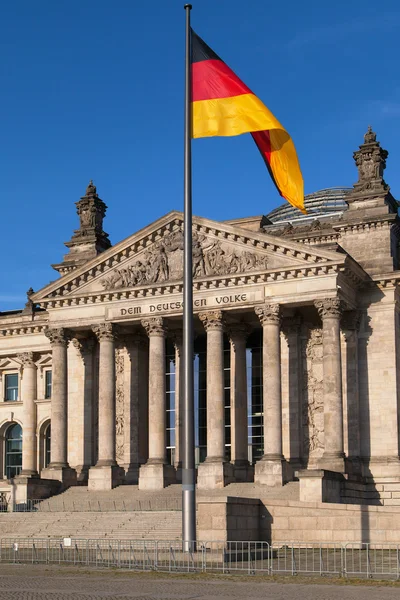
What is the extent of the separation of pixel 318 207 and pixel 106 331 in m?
20.4

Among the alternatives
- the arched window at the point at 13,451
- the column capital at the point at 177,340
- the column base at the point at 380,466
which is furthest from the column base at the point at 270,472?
the arched window at the point at 13,451

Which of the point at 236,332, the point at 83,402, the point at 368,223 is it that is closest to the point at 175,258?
the point at 236,332

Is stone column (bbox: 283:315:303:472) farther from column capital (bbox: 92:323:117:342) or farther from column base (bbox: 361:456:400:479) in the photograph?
column capital (bbox: 92:323:117:342)

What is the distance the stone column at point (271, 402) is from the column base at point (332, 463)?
2234 mm

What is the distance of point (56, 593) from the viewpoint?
25.5 meters

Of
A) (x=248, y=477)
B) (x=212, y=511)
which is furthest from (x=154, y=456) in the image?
(x=212, y=511)

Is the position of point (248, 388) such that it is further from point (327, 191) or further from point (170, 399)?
point (327, 191)

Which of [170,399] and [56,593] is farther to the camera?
[170,399]

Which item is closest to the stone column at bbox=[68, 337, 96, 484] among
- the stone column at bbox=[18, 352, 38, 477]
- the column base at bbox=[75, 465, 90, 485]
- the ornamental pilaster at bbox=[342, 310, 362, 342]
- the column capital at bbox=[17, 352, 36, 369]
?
the column base at bbox=[75, 465, 90, 485]

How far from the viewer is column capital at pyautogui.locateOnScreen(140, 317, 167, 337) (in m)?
59.5

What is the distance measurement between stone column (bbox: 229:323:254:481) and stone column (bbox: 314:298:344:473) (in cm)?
632

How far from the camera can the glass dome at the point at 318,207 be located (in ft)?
237

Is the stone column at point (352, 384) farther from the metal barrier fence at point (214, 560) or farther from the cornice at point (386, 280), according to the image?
the metal barrier fence at point (214, 560)

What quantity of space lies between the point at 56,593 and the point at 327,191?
5427 centimetres
